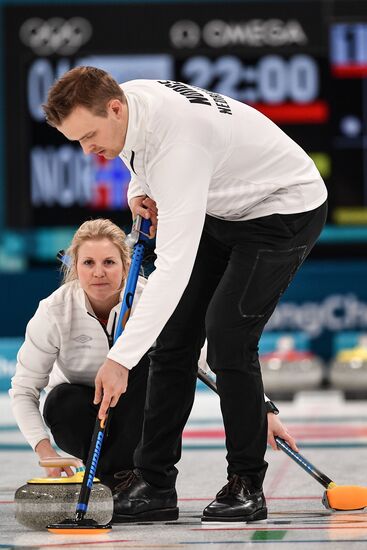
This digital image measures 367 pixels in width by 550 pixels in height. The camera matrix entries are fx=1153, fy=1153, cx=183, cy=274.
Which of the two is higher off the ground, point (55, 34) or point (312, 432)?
point (55, 34)

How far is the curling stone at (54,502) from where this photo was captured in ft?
8.86

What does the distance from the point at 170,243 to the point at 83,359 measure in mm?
711

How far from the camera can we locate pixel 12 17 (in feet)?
25.9

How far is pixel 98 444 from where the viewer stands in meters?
2.73

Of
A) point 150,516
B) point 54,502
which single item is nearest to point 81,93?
point 54,502

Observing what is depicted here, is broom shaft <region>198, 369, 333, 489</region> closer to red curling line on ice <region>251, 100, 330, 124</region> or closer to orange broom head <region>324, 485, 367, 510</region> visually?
orange broom head <region>324, 485, 367, 510</region>

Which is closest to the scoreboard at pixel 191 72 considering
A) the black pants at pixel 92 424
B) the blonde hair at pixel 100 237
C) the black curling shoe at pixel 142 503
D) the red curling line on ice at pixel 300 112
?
the red curling line on ice at pixel 300 112

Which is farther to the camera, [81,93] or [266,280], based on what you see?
[266,280]

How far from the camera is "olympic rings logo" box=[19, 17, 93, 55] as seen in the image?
7.79 m

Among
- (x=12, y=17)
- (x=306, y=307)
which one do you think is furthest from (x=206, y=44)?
(x=306, y=307)

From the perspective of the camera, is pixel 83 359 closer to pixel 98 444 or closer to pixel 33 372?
pixel 33 372

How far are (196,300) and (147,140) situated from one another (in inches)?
19.1

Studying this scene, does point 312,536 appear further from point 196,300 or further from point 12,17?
point 12,17

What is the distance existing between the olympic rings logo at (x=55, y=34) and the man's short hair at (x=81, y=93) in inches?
211
